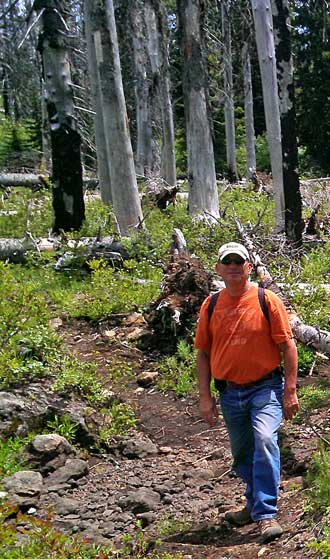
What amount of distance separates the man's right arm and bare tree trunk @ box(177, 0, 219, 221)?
329 inches

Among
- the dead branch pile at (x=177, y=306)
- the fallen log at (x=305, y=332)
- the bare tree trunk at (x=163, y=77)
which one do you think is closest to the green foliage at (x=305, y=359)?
the fallen log at (x=305, y=332)

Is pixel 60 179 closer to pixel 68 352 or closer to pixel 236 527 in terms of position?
pixel 68 352

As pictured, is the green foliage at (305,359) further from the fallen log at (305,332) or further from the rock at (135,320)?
the rock at (135,320)

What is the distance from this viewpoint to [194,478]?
5199 mm

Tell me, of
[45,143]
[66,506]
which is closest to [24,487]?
[66,506]

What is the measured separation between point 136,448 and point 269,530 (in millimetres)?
2103

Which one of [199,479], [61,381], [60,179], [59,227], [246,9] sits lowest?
[199,479]

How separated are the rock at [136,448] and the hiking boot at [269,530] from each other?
76.3 inches

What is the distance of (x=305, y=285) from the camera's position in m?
8.57

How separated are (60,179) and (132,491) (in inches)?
322

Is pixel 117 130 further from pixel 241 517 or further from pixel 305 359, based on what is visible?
pixel 241 517

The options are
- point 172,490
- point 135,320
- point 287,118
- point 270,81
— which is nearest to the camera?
point 172,490

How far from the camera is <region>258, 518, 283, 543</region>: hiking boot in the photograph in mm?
3867

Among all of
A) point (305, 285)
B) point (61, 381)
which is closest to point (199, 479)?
point (61, 381)
